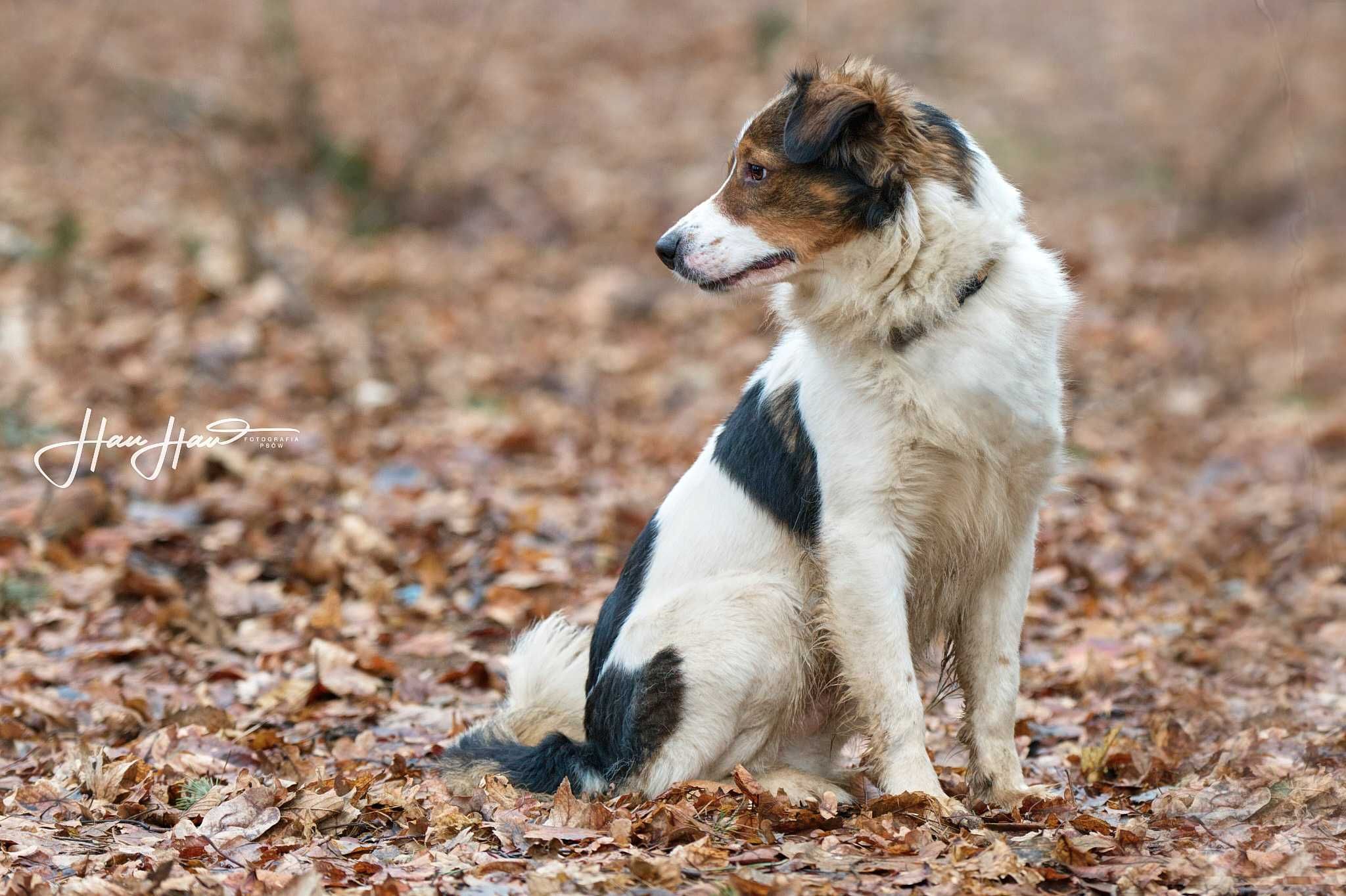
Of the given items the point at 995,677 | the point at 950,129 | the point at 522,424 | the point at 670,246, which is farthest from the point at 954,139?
the point at 522,424

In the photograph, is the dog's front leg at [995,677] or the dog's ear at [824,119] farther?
A: the dog's front leg at [995,677]

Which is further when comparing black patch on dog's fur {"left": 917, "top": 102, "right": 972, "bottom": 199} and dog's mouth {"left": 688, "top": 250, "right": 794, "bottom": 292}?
dog's mouth {"left": 688, "top": 250, "right": 794, "bottom": 292}

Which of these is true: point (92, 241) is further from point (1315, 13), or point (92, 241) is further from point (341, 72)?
point (1315, 13)

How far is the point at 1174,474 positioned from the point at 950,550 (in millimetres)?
5213

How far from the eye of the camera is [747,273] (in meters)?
4.19

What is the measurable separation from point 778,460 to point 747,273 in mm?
617

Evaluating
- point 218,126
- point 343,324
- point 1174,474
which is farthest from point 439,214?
point 1174,474

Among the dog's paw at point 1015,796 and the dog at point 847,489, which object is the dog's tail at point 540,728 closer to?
the dog at point 847,489

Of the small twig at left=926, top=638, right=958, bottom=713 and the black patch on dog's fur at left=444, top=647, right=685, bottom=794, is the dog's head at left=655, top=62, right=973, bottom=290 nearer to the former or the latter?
the black patch on dog's fur at left=444, top=647, right=685, bottom=794

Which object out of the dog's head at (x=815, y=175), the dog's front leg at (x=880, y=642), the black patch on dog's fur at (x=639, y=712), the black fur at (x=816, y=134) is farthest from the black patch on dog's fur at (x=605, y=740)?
the black fur at (x=816, y=134)

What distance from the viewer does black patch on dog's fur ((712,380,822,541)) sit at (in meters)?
4.05

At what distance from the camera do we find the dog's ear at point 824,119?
3.97m

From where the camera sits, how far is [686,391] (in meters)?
10.5

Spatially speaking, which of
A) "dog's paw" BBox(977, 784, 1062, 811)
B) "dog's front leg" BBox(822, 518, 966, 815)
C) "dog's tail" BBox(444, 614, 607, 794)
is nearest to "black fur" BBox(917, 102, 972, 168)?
"dog's front leg" BBox(822, 518, 966, 815)
